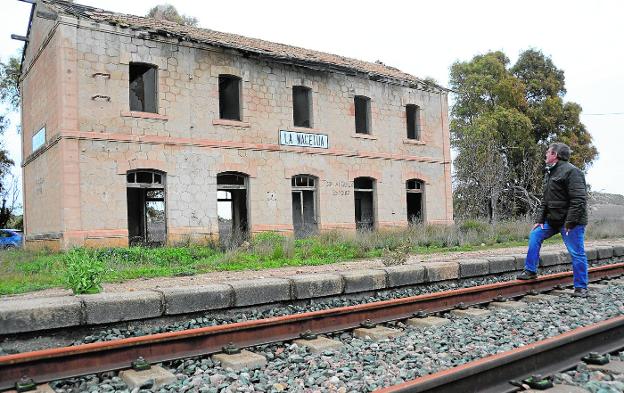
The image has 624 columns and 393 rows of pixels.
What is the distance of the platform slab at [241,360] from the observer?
4379mm

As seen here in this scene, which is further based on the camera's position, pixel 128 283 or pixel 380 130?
pixel 380 130

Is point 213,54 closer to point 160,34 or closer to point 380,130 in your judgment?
point 160,34

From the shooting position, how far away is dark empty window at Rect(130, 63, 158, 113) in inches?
634

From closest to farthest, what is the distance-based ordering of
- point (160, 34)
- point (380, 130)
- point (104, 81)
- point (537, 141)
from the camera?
1. point (104, 81)
2. point (160, 34)
3. point (380, 130)
4. point (537, 141)

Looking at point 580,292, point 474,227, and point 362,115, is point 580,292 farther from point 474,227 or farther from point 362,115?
point 362,115

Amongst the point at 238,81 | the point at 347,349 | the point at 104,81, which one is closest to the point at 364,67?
the point at 238,81

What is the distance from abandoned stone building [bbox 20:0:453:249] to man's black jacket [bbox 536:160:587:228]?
36.2 ft

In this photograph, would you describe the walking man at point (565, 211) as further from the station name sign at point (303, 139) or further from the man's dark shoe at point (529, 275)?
the station name sign at point (303, 139)

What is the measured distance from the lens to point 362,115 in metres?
21.0

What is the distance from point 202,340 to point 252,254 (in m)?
7.39

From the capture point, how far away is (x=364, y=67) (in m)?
21.4

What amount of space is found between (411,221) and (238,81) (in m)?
9.29

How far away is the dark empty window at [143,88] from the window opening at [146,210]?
213cm

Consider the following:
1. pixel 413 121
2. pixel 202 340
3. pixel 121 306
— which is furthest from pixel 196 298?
pixel 413 121
